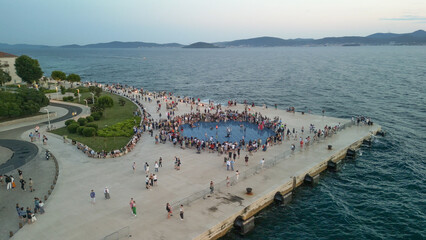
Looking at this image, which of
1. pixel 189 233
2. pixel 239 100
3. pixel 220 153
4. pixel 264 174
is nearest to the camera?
pixel 189 233

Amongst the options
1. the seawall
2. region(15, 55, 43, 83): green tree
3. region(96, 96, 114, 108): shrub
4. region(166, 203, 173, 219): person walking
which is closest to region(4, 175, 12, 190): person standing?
region(166, 203, 173, 219): person walking

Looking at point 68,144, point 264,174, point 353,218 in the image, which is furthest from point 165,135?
point 353,218

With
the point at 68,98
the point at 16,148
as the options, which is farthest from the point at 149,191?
the point at 68,98

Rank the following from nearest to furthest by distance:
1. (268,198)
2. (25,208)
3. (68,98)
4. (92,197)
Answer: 1. (25,208)
2. (92,197)
3. (268,198)
4. (68,98)

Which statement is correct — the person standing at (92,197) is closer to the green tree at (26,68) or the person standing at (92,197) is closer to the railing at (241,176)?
the railing at (241,176)

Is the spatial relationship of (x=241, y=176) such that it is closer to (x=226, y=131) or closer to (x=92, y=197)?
(x=92, y=197)

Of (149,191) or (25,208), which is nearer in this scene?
(25,208)

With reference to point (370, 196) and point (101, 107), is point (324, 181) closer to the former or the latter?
point (370, 196)
